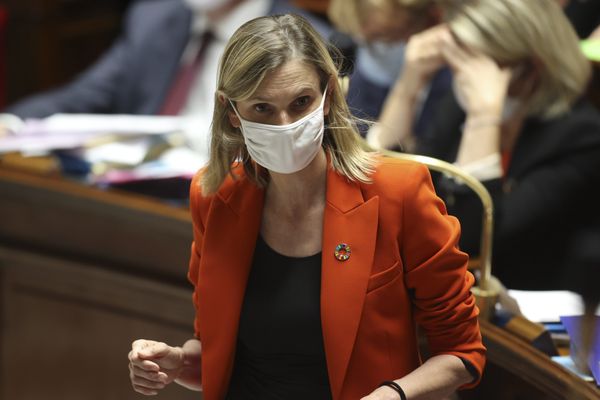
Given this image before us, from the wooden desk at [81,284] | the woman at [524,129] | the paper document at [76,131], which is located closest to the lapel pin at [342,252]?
the woman at [524,129]

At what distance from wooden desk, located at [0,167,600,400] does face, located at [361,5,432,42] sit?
816mm

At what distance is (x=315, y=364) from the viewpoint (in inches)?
59.6

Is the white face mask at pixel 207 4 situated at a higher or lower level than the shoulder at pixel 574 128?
higher

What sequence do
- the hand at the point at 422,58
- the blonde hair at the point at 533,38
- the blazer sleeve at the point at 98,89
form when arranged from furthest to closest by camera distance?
the blazer sleeve at the point at 98,89 < the hand at the point at 422,58 < the blonde hair at the point at 533,38

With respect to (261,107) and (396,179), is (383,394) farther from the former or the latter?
(261,107)

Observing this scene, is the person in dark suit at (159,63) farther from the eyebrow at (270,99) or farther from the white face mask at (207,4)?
the eyebrow at (270,99)

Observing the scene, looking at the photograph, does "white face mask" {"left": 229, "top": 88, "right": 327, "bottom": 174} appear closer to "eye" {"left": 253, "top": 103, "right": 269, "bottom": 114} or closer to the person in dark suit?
"eye" {"left": 253, "top": 103, "right": 269, "bottom": 114}

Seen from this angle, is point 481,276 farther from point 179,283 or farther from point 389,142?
point 179,283

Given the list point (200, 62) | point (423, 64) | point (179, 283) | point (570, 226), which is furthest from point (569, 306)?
point (200, 62)

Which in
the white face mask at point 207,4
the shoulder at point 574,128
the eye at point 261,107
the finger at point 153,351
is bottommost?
the finger at point 153,351

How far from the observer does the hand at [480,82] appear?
8.07 feet

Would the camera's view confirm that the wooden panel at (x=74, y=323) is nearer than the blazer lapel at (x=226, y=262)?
No

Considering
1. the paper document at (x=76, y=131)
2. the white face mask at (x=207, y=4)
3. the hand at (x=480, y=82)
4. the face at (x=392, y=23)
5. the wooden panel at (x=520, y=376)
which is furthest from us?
the white face mask at (x=207, y=4)

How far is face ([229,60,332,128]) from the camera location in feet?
4.54
